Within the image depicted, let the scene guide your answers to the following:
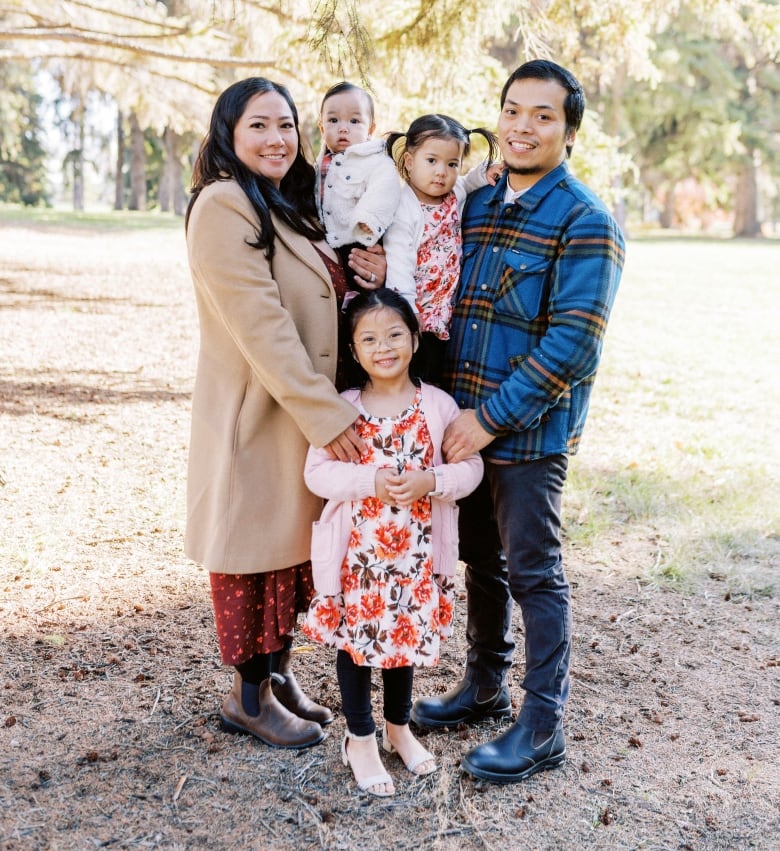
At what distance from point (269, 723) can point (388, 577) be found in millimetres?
724

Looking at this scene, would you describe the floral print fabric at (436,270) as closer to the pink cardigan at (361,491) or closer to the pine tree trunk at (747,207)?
the pink cardigan at (361,491)

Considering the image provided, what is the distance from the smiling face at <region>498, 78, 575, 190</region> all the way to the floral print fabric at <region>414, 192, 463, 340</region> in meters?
0.28

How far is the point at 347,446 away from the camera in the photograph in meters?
2.63

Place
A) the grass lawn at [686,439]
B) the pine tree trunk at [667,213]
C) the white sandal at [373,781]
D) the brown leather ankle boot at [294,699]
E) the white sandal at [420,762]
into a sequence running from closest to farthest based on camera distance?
1. the white sandal at [373,781]
2. the white sandal at [420,762]
3. the brown leather ankle boot at [294,699]
4. the grass lawn at [686,439]
5. the pine tree trunk at [667,213]

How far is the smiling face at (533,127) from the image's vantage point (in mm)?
2576

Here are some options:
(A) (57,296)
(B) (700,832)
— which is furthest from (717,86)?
(B) (700,832)

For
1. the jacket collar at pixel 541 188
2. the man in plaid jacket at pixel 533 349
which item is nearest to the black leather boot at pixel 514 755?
the man in plaid jacket at pixel 533 349

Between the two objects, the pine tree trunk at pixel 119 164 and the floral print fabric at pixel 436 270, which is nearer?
the floral print fabric at pixel 436 270

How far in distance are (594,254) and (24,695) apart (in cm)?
240

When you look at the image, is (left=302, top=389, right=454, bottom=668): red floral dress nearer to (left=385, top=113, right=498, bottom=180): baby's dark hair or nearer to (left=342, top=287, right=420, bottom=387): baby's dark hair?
(left=342, top=287, right=420, bottom=387): baby's dark hair

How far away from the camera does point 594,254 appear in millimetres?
2541

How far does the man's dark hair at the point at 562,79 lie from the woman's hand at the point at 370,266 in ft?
1.89

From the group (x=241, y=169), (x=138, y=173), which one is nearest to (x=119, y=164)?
(x=138, y=173)

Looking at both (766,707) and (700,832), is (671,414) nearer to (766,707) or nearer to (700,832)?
(766,707)
